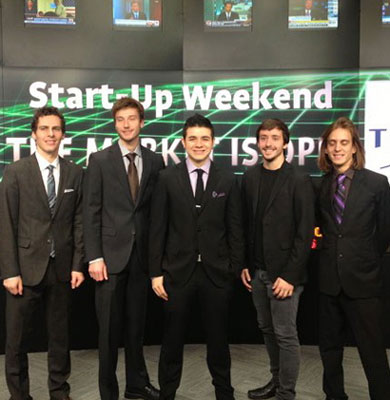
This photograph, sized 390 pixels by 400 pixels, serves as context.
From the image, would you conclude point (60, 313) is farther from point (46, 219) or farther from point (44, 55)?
point (44, 55)

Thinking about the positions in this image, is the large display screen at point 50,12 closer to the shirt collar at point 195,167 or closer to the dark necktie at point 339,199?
the shirt collar at point 195,167

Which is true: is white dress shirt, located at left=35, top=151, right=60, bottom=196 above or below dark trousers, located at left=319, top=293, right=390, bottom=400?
above

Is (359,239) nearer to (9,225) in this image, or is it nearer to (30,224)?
(30,224)

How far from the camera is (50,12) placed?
A: 3670mm

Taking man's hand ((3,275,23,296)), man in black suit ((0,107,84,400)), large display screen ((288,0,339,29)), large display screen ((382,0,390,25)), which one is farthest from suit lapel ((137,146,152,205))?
large display screen ((382,0,390,25))

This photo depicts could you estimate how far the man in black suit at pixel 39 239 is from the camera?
282cm

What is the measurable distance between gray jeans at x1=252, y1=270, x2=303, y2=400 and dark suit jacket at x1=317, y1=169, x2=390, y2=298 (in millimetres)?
257

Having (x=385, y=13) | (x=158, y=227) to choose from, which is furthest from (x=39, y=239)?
(x=385, y=13)

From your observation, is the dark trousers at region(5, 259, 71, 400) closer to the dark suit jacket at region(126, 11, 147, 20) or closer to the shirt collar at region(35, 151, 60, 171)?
the shirt collar at region(35, 151, 60, 171)

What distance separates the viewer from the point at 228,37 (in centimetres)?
380

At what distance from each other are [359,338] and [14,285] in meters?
1.94

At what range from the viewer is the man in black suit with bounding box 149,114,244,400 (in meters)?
2.70

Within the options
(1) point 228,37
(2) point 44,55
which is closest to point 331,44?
(1) point 228,37

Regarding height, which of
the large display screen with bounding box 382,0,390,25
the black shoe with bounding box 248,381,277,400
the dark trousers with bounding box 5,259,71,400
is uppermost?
the large display screen with bounding box 382,0,390,25
